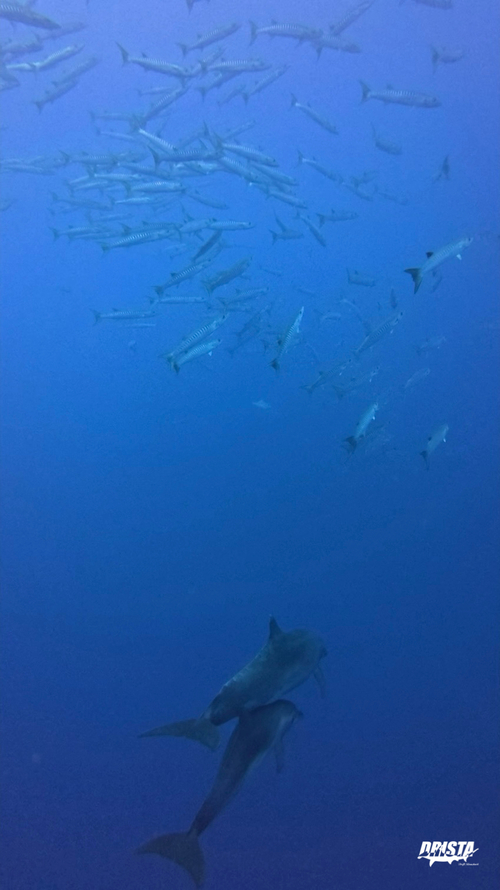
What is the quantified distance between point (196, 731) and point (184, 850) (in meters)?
0.73

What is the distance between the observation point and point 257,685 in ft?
9.64

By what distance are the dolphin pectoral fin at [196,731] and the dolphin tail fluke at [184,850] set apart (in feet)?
1.81

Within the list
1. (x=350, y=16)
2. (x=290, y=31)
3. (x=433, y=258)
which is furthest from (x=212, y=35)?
(x=433, y=258)

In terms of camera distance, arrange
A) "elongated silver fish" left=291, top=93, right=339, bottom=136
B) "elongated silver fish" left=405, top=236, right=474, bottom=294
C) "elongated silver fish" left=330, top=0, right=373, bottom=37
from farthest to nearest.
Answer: "elongated silver fish" left=291, top=93, right=339, bottom=136, "elongated silver fish" left=330, top=0, right=373, bottom=37, "elongated silver fish" left=405, top=236, right=474, bottom=294

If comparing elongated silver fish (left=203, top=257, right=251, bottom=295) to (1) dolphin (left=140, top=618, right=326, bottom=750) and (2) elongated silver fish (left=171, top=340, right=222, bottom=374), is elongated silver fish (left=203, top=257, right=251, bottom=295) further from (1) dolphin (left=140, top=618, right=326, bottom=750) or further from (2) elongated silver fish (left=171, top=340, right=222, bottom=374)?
(1) dolphin (left=140, top=618, right=326, bottom=750)

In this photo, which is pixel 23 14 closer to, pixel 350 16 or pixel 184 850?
pixel 350 16

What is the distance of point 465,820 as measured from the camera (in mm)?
5281

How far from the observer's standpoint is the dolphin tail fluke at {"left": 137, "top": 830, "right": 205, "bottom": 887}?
3.07 meters

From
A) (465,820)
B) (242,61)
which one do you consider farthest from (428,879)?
(242,61)

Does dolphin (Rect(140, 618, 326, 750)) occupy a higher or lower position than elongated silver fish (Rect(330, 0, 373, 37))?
lower

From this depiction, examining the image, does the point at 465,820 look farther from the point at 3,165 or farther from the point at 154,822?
the point at 3,165

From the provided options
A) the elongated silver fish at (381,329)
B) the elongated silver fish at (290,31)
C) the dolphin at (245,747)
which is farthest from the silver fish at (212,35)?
the dolphin at (245,747)

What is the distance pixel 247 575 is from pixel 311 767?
299 cm

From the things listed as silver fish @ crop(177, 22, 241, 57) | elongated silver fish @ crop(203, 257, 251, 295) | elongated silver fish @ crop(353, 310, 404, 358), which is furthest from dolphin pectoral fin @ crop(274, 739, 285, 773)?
silver fish @ crop(177, 22, 241, 57)
